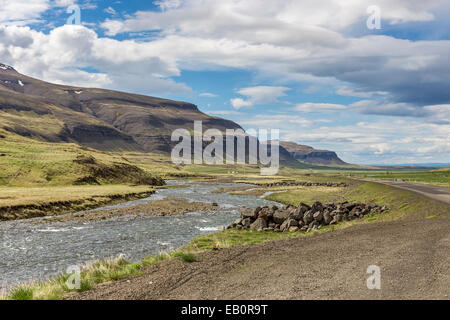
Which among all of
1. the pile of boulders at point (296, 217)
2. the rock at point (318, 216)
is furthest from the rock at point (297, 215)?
the rock at point (318, 216)

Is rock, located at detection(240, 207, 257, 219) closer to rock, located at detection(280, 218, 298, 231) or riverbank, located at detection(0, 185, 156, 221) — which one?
rock, located at detection(280, 218, 298, 231)

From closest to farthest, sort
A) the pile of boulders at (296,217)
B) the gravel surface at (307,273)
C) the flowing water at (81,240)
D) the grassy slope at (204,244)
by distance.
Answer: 1. the gravel surface at (307,273)
2. the grassy slope at (204,244)
3. the flowing water at (81,240)
4. the pile of boulders at (296,217)

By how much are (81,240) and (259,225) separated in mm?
17394

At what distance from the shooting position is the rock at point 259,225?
113ft

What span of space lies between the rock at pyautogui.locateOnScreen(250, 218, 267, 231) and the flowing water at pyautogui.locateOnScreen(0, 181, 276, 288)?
4.73 meters

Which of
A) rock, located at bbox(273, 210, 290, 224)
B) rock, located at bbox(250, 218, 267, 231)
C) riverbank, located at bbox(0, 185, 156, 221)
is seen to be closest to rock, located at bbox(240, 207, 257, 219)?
Result: rock, located at bbox(250, 218, 267, 231)

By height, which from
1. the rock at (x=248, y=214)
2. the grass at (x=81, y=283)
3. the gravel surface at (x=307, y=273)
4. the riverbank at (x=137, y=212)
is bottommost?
the riverbank at (x=137, y=212)

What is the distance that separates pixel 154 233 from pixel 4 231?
630 inches

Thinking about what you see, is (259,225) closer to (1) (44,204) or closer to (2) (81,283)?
(2) (81,283)

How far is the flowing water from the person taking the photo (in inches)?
894

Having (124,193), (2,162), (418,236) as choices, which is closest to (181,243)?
(418,236)

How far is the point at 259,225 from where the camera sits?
114ft

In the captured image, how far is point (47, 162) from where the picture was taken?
89.3m

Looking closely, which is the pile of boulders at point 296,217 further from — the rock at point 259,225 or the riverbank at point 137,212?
the riverbank at point 137,212
